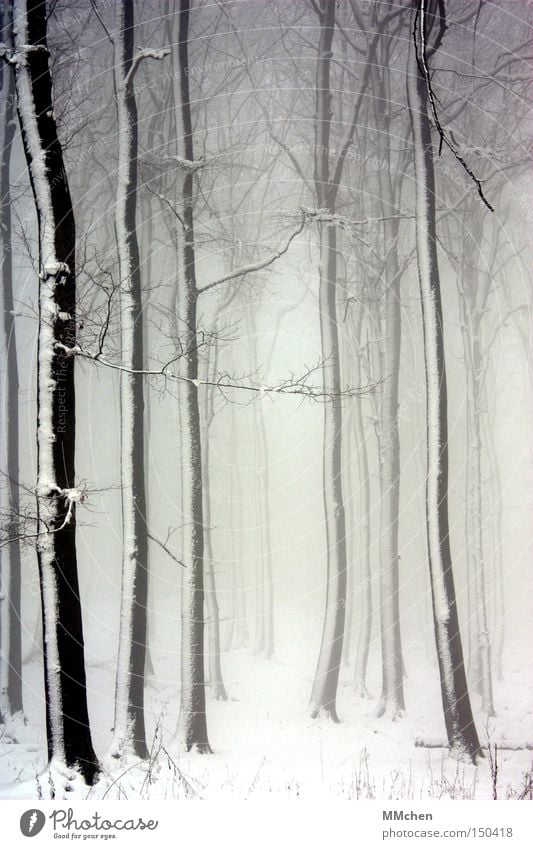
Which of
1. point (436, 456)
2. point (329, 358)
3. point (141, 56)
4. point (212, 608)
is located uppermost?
point (141, 56)

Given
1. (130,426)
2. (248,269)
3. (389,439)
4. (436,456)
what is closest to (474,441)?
(436,456)

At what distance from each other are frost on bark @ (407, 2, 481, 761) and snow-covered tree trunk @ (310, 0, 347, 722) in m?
0.89

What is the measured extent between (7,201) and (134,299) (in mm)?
2036

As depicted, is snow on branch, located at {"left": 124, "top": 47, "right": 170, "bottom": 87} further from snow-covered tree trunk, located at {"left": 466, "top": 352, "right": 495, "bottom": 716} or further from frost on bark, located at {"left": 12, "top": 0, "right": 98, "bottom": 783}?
snow-covered tree trunk, located at {"left": 466, "top": 352, "right": 495, "bottom": 716}

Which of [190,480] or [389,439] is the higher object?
[389,439]

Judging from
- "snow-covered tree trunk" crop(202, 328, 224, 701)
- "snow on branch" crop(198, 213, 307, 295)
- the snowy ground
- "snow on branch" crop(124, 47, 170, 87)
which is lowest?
the snowy ground

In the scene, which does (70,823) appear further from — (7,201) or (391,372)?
(7,201)

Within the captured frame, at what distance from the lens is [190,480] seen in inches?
248

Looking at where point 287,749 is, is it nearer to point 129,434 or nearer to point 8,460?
point 129,434

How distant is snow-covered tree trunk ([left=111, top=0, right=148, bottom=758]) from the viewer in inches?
235

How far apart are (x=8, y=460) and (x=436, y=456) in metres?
4.22

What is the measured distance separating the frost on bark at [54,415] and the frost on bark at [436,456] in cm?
312

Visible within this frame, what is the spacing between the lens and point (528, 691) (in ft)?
20.0

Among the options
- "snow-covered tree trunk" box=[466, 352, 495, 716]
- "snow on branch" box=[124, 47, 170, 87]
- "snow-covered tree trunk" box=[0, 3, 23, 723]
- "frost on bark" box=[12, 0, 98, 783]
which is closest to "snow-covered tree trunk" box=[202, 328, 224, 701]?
"frost on bark" box=[12, 0, 98, 783]
